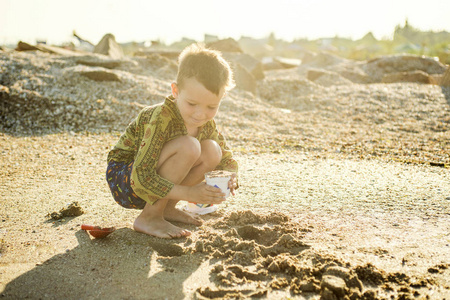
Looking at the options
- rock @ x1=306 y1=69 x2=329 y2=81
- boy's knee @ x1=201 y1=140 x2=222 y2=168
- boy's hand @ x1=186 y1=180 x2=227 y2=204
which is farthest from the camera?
rock @ x1=306 y1=69 x2=329 y2=81

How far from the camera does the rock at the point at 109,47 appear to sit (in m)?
10.5

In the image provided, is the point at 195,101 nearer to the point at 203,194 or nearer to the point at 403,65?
the point at 203,194

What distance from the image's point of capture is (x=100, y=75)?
7.45 metres

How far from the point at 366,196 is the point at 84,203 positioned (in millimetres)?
2407

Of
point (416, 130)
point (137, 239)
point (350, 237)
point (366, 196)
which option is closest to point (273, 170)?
point (366, 196)

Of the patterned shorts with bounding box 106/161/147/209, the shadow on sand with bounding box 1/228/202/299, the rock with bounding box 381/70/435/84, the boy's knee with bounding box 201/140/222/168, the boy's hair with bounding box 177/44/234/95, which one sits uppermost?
the boy's hair with bounding box 177/44/234/95

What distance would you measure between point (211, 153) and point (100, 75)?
5.54 metres

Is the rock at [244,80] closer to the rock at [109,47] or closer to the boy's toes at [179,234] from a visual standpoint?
the rock at [109,47]

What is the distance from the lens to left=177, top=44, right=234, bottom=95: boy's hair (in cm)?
231

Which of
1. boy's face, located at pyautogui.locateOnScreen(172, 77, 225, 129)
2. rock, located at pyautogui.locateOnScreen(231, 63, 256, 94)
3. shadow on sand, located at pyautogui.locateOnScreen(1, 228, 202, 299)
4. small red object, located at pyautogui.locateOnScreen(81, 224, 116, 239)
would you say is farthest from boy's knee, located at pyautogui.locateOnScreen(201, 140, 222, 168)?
rock, located at pyautogui.locateOnScreen(231, 63, 256, 94)

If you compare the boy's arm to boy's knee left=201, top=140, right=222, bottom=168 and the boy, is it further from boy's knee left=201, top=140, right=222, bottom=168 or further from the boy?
boy's knee left=201, top=140, right=222, bottom=168

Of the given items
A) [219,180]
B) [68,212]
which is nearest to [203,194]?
[219,180]

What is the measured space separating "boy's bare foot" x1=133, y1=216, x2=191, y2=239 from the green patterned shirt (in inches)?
9.3

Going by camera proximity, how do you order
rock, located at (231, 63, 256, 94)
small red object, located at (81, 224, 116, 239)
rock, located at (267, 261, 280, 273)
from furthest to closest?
rock, located at (231, 63, 256, 94)
small red object, located at (81, 224, 116, 239)
rock, located at (267, 261, 280, 273)
